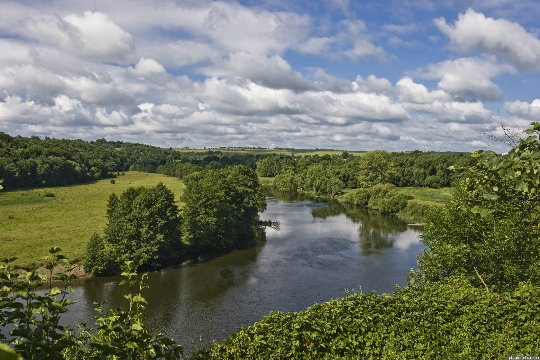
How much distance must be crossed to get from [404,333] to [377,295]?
192cm

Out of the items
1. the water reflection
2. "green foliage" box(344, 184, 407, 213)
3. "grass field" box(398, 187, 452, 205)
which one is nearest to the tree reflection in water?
the water reflection

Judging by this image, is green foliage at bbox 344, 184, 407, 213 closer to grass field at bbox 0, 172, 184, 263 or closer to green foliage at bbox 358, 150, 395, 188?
green foliage at bbox 358, 150, 395, 188

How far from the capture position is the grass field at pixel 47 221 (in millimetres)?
41719

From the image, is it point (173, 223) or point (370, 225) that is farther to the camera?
point (370, 225)

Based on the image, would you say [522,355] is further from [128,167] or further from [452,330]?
[128,167]

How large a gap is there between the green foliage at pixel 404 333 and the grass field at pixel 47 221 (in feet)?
81.8

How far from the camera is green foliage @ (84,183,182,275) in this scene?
36000 mm

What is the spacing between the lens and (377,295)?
11289mm

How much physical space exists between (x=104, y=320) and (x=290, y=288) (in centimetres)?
2938

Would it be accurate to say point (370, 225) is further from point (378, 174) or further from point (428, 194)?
point (378, 174)

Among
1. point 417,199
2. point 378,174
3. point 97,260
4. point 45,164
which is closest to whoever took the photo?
point 97,260

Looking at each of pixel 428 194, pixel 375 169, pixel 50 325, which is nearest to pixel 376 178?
pixel 375 169

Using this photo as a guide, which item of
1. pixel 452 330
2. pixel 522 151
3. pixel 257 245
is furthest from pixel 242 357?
pixel 257 245

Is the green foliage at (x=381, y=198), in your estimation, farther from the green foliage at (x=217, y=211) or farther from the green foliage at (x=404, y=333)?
the green foliage at (x=404, y=333)
